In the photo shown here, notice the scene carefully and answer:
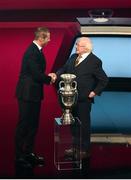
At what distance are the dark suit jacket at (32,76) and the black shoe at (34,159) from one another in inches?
18.5

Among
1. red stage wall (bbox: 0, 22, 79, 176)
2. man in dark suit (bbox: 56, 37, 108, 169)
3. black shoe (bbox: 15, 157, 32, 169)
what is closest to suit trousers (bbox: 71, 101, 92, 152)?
man in dark suit (bbox: 56, 37, 108, 169)

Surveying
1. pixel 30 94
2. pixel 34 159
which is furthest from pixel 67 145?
pixel 30 94

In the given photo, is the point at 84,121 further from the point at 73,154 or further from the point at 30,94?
the point at 30,94

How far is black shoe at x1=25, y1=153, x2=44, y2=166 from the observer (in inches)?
143

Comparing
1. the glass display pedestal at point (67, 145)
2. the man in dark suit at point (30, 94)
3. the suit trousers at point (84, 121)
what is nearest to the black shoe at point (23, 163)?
the man in dark suit at point (30, 94)

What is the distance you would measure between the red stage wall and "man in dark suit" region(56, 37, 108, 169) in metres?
0.30

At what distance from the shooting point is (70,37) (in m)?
3.55

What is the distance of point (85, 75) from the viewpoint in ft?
10.9

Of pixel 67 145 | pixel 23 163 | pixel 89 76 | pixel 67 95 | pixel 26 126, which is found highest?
pixel 89 76

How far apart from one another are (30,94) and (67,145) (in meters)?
0.48

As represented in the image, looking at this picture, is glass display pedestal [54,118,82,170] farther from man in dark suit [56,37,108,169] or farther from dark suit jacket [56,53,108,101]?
dark suit jacket [56,53,108,101]

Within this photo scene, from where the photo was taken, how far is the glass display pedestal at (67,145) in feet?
11.2
